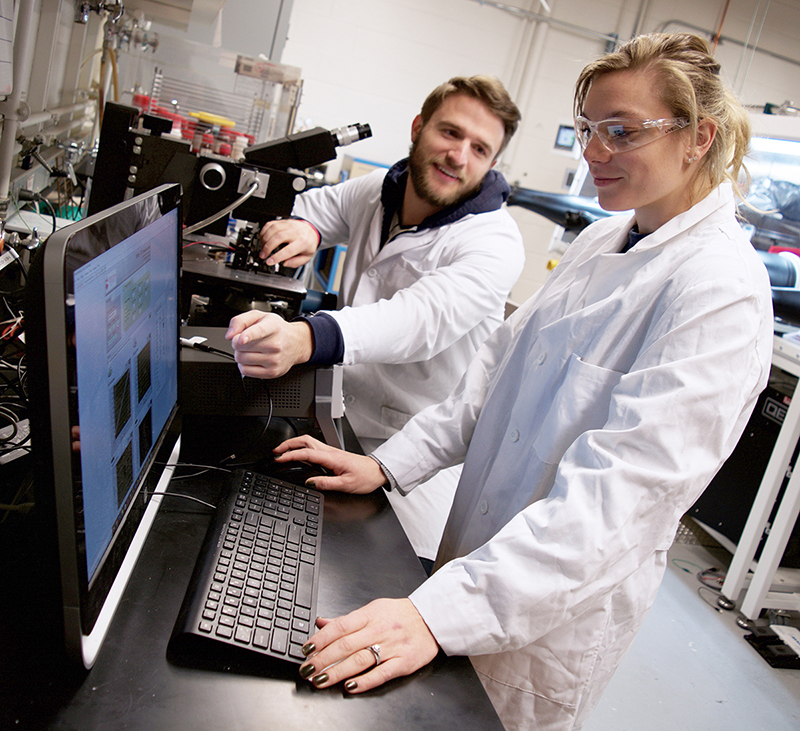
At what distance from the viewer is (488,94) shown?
1.54m

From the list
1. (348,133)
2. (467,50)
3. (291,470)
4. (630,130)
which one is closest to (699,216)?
(630,130)

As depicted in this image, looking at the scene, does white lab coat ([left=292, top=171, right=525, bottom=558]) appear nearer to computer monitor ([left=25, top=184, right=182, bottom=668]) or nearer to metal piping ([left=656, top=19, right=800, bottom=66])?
computer monitor ([left=25, top=184, right=182, bottom=668])

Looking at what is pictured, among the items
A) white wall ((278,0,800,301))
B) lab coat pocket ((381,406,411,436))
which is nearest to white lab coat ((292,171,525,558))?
lab coat pocket ((381,406,411,436))

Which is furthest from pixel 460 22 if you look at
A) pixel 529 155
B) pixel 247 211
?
pixel 247 211

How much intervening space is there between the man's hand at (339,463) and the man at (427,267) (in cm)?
18

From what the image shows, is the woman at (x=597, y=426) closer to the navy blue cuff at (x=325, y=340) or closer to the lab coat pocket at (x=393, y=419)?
the navy blue cuff at (x=325, y=340)

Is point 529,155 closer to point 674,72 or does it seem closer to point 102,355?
point 674,72

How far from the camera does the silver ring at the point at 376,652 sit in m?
0.65

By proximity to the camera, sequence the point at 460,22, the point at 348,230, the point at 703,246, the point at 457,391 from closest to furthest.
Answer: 1. the point at 703,246
2. the point at 457,391
3. the point at 348,230
4. the point at 460,22

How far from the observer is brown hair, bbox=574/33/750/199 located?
0.83 m

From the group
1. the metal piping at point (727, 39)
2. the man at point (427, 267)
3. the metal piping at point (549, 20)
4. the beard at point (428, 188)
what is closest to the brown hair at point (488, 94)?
the man at point (427, 267)

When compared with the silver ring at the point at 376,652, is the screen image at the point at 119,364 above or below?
above

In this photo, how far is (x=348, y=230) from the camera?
2.01 metres

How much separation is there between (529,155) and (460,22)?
131 cm
